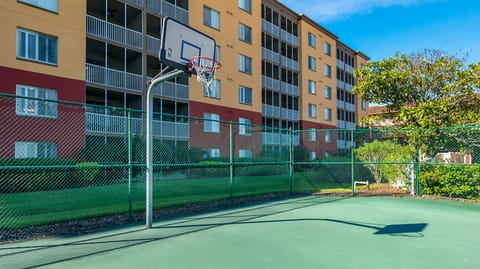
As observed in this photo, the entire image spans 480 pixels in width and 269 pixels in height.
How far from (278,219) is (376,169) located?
9377 millimetres

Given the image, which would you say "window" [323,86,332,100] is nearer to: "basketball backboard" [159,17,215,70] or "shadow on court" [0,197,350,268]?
"shadow on court" [0,197,350,268]

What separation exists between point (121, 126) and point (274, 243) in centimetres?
1342

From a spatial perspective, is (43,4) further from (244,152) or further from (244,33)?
(244,33)

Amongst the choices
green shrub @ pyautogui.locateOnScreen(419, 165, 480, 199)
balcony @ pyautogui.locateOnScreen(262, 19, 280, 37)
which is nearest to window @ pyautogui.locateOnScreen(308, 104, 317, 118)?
balcony @ pyautogui.locateOnScreen(262, 19, 280, 37)

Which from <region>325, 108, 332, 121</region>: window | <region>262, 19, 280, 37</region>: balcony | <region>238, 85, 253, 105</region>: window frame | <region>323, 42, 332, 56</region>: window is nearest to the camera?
<region>238, 85, 253, 105</region>: window frame

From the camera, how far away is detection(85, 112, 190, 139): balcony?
16.3 meters

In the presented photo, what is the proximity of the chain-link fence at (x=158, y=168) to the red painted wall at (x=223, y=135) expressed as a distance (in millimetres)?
2917

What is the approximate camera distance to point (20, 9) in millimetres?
14297

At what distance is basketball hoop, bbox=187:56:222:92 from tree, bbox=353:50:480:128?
26.9 feet

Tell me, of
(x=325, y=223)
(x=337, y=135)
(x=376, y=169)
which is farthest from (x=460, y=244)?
(x=337, y=135)

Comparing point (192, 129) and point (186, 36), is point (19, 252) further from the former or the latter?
point (192, 129)

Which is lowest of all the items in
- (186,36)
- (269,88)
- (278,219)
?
(278,219)

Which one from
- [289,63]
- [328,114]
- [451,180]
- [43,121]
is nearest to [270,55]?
[289,63]

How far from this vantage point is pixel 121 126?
56.6ft
